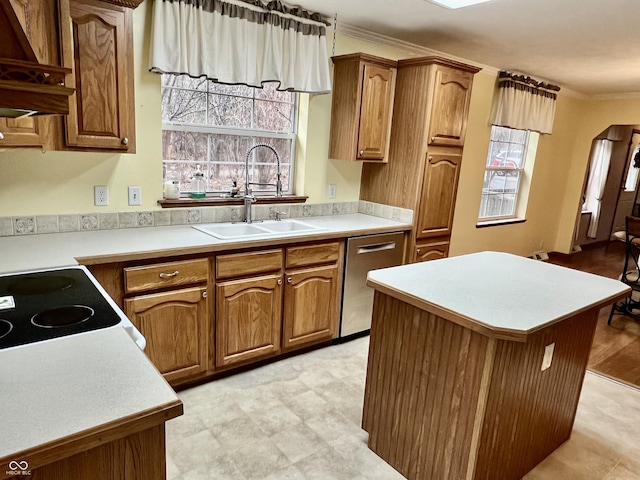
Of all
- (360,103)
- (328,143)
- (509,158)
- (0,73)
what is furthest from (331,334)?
(509,158)

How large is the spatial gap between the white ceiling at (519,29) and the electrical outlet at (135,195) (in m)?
1.65

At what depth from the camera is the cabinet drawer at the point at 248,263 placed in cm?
249

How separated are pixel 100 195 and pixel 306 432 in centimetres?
181

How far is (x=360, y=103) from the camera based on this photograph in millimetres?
3258

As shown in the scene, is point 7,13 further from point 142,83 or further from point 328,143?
point 328,143

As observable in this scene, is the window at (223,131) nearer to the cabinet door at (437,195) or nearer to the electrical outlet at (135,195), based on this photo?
the electrical outlet at (135,195)

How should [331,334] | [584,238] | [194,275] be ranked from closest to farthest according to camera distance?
1. [194,275]
2. [331,334]
3. [584,238]

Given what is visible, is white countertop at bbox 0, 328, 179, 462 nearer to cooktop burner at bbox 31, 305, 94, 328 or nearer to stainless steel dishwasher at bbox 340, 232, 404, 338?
cooktop burner at bbox 31, 305, 94, 328

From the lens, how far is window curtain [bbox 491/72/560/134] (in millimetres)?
4652

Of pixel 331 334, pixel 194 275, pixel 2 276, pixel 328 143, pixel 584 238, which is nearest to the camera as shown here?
pixel 2 276

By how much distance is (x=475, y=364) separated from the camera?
1.63 m

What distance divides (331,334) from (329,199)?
1.16 m

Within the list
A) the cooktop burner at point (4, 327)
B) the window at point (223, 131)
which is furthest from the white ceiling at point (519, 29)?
the cooktop burner at point (4, 327)

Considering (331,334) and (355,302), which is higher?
(355,302)
